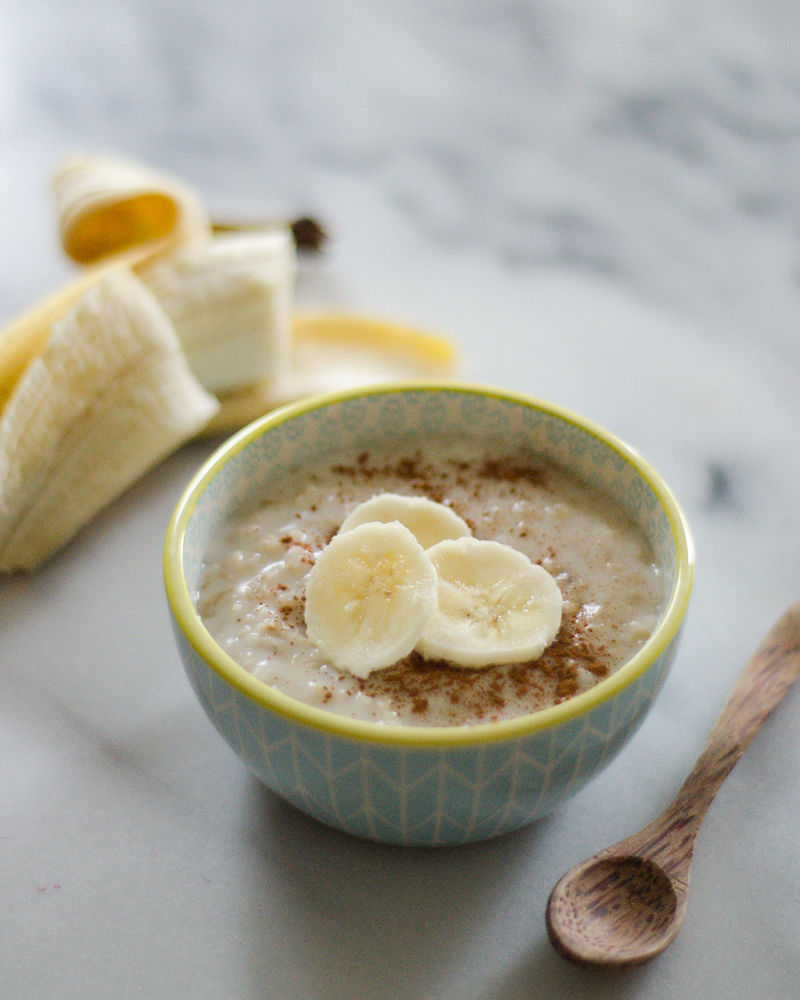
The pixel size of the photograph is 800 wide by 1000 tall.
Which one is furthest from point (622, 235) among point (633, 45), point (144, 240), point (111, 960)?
point (111, 960)

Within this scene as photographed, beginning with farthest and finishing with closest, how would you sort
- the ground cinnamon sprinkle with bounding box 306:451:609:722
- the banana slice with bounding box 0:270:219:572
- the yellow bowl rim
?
the banana slice with bounding box 0:270:219:572 → the ground cinnamon sprinkle with bounding box 306:451:609:722 → the yellow bowl rim

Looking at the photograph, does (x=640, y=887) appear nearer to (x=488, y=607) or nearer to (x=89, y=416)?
(x=488, y=607)

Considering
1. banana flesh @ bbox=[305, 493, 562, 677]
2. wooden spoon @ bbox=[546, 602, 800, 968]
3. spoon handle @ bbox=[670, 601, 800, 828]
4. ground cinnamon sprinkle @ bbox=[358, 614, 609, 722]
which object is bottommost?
wooden spoon @ bbox=[546, 602, 800, 968]

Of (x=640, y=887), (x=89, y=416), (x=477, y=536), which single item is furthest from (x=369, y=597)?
(x=89, y=416)

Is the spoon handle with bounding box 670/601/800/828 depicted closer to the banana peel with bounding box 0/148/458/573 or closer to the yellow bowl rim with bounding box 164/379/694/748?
the yellow bowl rim with bounding box 164/379/694/748

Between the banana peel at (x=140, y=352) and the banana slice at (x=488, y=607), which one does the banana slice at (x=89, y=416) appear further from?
the banana slice at (x=488, y=607)

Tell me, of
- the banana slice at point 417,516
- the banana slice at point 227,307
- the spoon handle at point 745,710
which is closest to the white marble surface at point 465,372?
the spoon handle at point 745,710

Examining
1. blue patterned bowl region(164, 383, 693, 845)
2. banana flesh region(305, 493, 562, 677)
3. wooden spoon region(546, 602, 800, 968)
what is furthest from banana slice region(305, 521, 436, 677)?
wooden spoon region(546, 602, 800, 968)
